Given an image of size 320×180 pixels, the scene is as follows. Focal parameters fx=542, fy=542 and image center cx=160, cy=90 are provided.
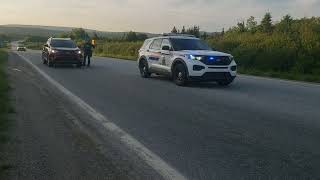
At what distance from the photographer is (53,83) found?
57.6 feet

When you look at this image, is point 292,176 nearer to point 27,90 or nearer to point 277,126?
point 277,126

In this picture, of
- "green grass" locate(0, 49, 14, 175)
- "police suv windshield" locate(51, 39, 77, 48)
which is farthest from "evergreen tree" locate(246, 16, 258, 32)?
"green grass" locate(0, 49, 14, 175)

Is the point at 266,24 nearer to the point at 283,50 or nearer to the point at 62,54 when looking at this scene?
the point at 283,50

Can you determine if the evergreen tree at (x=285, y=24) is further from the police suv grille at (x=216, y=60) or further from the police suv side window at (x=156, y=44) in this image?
the police suv grille at (x=216, y=60)

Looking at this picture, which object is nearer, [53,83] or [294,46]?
[53,83]

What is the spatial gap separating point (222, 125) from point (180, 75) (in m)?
7.98

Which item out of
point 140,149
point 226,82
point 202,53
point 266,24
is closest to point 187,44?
point 202,53

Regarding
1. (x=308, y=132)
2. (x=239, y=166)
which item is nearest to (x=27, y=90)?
(x=308, y=132)

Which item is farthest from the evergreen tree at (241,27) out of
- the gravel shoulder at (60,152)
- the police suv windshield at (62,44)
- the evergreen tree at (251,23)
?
the gravel shoulder at (60,152)

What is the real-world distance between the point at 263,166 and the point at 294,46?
2327 cm

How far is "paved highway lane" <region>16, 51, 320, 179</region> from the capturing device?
6.49 m

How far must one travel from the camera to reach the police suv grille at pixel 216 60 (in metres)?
16.8

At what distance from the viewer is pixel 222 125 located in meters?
9.34

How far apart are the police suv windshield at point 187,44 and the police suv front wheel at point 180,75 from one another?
0.72 metres
